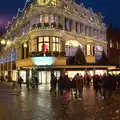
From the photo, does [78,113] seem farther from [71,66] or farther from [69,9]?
[69,9]

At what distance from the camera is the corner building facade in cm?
4888

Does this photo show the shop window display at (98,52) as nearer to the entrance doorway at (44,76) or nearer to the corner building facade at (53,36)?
the corner building facade at (53,36)

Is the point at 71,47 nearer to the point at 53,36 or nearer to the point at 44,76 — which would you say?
the point at 53,36

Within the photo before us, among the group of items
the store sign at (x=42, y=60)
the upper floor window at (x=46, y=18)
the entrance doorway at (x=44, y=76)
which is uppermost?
the upper floor window at (x=46, y=18)

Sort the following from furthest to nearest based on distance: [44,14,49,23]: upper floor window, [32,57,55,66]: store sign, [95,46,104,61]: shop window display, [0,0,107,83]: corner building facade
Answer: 1. [95,46,104,61]: shop window display
2. [44,14,49,23]: upper floor window
3. [32,57,55,66]: store sign
4. [0,0,107,83]: corner building facade

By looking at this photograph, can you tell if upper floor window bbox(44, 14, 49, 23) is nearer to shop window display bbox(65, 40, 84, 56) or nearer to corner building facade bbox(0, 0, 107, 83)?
corner building facade bbox(0, 0, 107, 83)

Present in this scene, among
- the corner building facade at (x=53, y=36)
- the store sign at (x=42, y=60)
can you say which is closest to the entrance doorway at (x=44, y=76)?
the corner building facade at (x=53, y=36)

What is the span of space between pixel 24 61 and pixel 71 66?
8.49 meters

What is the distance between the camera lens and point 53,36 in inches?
1922

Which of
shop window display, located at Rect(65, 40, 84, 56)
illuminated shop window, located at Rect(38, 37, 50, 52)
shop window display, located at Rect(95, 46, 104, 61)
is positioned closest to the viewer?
illuminated shop window, located at Rect(38, 37, 50, 52)

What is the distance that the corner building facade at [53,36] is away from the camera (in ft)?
160

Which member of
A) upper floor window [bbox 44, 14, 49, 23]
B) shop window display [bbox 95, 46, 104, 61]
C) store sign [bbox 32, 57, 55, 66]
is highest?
upper floor window [bbox 44, 14, 49, 23]

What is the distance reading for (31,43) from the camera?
50.4m

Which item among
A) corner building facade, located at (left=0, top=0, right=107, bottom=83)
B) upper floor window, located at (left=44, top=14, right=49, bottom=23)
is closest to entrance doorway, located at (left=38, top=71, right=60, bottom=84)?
corner building facade, located at (left=0, top=0, right=107, bottom=83)
